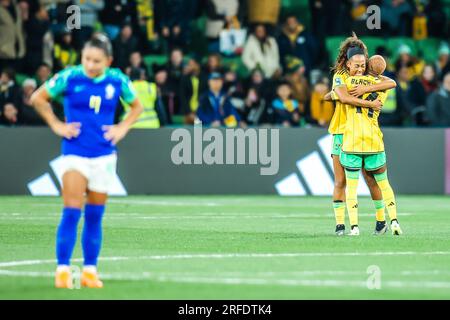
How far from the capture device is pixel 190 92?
24859mm

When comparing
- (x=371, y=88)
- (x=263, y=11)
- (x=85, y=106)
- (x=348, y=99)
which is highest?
(x=263, y=11)

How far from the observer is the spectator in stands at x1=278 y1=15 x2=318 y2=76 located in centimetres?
2650

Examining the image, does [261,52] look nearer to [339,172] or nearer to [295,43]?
[295,43]

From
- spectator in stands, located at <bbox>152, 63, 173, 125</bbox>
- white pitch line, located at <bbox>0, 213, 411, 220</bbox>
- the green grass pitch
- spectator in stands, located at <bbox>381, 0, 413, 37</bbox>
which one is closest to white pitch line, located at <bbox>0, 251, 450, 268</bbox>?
the green grass pitch

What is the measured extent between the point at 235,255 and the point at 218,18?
1606 cm

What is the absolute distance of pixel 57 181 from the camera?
22.6 meters

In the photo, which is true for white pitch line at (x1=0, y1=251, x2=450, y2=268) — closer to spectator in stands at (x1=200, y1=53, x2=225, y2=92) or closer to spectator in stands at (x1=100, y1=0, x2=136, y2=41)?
spectator in stands at (x1=200, y1=53, x2=225, y2=92)

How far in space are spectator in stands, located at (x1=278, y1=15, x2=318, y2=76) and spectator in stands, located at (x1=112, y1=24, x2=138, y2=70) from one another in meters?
3.18

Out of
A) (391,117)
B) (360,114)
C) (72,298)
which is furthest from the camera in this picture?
(391,117)

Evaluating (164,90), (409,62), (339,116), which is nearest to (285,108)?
(164,90)

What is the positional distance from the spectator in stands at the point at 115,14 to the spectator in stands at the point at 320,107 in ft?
13.4

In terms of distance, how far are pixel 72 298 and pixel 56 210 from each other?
9.92m
